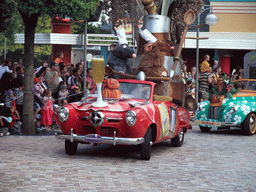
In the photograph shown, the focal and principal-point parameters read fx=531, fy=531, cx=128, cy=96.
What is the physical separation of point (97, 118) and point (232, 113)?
5.94m

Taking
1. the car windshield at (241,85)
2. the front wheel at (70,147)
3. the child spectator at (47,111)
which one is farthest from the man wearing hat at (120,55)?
the car windshield at (241,85)

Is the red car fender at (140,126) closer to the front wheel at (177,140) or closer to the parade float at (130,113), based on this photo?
the parade float at (130,113)

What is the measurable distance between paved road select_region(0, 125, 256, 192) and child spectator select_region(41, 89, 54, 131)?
211 centimetres

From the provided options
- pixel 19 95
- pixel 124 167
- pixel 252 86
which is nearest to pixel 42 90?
pixel 19 95

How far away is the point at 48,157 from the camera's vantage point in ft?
31.9

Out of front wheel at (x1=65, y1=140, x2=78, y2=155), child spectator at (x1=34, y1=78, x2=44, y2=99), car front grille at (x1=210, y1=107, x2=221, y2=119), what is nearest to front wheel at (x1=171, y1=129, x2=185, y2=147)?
front wheel at (x1=65, y1=140, x2=78, y2=155)

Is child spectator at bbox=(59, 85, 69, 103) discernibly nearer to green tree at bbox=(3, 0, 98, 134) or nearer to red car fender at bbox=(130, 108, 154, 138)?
green tree at bbox=(3, 0, 98, 134)

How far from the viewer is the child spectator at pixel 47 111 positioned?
1473cm

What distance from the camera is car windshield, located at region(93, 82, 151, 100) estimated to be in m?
10.5

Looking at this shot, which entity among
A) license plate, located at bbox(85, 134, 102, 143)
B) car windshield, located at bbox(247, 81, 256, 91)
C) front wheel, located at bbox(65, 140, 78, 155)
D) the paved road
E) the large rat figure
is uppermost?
the large rat figure

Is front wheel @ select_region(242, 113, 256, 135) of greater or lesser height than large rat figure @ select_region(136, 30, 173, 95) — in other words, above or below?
below

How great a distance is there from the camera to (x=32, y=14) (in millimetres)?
13375

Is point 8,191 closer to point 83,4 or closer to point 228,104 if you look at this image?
point 83,4

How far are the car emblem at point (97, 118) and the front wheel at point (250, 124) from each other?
6.19 m
